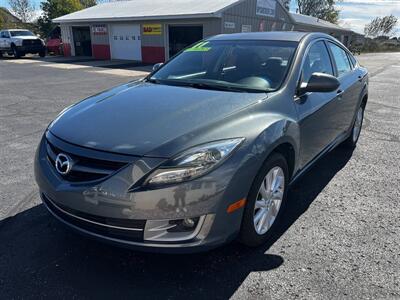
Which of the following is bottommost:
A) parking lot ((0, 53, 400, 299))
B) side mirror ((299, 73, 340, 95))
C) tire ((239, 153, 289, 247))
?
parking lot ((0, 53, 400, 299))

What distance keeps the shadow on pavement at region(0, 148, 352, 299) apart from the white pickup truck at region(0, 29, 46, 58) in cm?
2582

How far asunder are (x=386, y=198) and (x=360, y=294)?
175 cm

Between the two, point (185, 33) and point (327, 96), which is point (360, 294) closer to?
point (327, 96)

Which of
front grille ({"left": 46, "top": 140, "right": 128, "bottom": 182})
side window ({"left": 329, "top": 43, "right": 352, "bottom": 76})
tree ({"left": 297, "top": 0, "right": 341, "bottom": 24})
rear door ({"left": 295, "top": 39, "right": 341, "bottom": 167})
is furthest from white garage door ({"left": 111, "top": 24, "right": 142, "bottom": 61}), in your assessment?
tree ({"left": 297, "top": 0, "right": 341, "bottom": 24})

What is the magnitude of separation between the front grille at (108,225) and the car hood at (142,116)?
1.52ft

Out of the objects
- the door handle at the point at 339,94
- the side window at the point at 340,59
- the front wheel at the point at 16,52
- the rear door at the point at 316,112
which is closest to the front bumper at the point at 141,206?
the rear door at the point at 316,112

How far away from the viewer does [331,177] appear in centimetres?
441

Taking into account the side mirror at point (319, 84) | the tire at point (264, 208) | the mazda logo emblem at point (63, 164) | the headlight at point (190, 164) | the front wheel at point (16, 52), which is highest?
the side mirror at point (319, 84)

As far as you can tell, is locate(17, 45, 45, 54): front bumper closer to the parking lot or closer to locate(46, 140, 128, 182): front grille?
the parking lot

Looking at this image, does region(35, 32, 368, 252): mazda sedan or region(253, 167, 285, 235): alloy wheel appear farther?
region(253, 167, 285, 235): alloy wheel

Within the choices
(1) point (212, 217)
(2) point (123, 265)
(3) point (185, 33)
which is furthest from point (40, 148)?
(3) point (185, 33)

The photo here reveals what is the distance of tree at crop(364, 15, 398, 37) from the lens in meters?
75.6

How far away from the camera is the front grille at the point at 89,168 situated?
2326 millimetres

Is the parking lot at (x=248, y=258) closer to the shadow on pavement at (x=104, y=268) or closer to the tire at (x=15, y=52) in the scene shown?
the shadow on pavement at (x=104, y=268)
